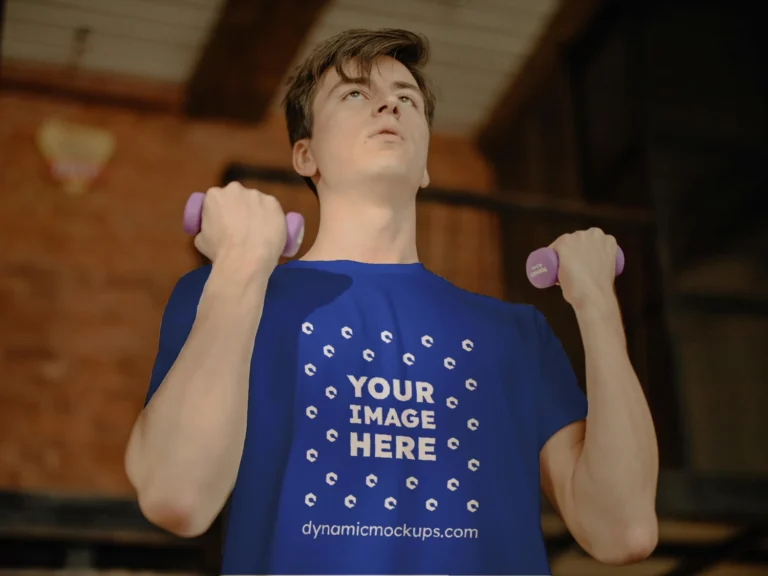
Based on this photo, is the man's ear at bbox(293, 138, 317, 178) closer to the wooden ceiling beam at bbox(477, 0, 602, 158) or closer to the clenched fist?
the clenched fist

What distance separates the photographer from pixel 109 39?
417cm

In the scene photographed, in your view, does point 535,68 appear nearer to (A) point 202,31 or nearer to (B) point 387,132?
(A) point 202,31

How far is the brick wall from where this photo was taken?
409 cm

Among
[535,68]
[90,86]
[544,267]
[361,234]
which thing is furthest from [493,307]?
[90,86]

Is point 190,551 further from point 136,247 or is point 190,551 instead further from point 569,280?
point 569,280

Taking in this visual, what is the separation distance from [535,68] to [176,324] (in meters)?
3.63

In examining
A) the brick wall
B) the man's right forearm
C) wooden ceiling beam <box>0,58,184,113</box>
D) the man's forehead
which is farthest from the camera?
wooden ceiling beam <box>0,58,184,113</box>

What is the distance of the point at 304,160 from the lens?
→ 4.48ft

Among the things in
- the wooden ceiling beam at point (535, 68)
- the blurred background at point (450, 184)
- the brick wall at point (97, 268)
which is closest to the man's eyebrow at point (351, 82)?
the blurred background at point (450, 184)

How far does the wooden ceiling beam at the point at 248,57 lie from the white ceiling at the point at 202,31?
0.27 feet

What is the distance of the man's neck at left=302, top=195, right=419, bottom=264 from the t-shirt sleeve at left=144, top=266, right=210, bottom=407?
0.59 feet

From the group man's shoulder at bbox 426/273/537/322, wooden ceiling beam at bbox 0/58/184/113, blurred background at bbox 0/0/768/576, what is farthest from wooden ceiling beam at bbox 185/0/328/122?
man's shoulder at bbox 426/273/537/322

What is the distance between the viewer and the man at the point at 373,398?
3.35ft

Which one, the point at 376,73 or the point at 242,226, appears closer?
the point at 242,226
